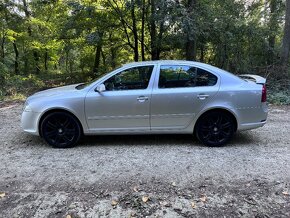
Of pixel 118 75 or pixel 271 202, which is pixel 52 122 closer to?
pixel 118 75

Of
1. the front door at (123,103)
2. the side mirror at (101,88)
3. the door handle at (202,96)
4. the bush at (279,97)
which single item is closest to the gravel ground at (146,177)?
the front door at (123,103)

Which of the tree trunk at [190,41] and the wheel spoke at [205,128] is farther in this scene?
the tree trunk at [190,41]

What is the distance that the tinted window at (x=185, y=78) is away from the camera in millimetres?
5035

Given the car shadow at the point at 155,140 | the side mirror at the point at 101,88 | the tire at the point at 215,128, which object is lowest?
the car shadow at the point at 155,140

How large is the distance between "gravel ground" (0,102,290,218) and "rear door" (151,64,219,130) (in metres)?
0.49

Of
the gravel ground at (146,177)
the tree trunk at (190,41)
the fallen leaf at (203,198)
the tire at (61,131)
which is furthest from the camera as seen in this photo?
the tree trunk at (190,41)

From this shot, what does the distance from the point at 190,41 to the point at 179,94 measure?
23.5 feet

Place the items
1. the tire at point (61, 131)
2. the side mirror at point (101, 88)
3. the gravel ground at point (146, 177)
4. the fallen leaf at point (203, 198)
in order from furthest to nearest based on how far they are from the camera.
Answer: the tire at point (61, 131) → the side mirror at point (101, 88) → the fallen leaf at point (203, 198) → the gravel ground at point (146, 177)

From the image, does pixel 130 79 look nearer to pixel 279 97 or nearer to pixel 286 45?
pixel 279 97

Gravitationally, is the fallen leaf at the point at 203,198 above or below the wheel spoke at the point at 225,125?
below

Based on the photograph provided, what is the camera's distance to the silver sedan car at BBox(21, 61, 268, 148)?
495cm

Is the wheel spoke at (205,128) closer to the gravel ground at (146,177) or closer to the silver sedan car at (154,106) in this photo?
the silver sedan car at (154,106)

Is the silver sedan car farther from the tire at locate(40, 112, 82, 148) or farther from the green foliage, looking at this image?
the green foliage

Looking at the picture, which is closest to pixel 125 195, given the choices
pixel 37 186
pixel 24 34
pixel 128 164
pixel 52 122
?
pixel 128 164
